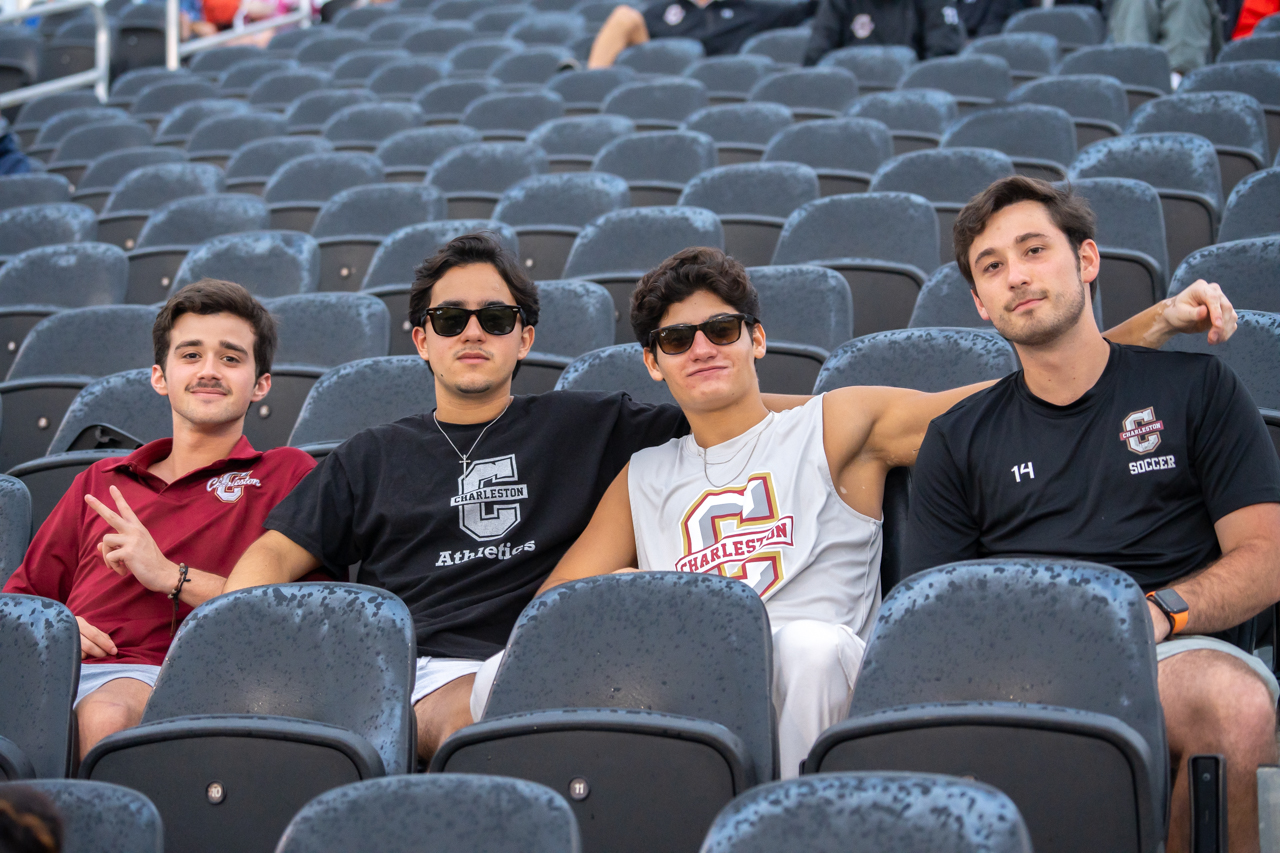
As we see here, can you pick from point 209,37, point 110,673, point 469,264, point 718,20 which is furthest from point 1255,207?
point 209,37

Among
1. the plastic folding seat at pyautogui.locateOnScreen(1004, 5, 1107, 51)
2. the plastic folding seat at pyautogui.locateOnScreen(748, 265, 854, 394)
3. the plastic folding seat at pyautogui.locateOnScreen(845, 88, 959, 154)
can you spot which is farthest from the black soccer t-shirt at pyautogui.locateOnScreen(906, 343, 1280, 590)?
the plastic folding seat at pyautogui.locateOnScreen(1004, 5, 1107, 51)

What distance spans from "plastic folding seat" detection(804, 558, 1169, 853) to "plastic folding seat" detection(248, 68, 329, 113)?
6.99 m

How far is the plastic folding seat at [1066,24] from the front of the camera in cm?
696

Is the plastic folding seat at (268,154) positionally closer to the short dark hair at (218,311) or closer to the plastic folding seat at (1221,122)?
the short dark hair at (218,311)

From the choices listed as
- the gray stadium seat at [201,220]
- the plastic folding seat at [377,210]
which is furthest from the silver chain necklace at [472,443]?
the gray stadium seat at [201,220]

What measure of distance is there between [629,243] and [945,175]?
1137 millimetres

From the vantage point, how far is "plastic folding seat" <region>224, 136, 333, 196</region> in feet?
20.9

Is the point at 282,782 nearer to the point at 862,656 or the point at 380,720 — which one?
the point at 380,720

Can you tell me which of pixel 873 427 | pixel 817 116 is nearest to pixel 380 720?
pixel 873 427

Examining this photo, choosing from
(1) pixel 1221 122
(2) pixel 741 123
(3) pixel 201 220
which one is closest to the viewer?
(1) pixel 1221 122

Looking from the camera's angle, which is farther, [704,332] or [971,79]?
[971,79]

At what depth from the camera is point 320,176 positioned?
→ 5.80 m

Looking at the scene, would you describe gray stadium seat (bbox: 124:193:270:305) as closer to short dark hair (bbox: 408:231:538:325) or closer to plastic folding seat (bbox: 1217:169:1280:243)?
short dark hair (bbox: 408:231:538:325)

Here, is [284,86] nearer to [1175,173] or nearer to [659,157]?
[659,157]
